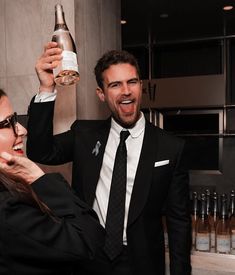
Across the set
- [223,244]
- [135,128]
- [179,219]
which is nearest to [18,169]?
[135,128]

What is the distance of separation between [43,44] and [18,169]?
3.62ft

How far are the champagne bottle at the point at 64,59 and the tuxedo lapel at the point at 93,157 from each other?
12.8 inches

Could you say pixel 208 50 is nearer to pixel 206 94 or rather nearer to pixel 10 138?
pixel 206 94

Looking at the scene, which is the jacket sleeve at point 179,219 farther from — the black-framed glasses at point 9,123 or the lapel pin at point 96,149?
the black-framed glasses at point 9,123

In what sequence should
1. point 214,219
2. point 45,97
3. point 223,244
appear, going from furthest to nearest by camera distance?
point 214,219, point 223,244, point 45,97

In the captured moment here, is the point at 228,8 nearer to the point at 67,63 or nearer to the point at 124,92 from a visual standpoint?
the point at 124,92

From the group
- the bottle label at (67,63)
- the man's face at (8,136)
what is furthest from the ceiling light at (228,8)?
the man's face at (8,136)

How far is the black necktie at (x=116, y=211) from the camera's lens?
52.4 inches

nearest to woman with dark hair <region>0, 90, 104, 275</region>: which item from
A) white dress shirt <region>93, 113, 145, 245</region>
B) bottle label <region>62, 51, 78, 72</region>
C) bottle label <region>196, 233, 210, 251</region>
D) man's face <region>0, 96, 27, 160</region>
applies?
man's face <region>0, 96, 27, 160</region>

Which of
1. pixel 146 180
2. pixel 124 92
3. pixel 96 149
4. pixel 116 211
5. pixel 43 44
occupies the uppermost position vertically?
pixel 43 44

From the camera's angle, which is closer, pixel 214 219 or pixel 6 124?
pixel 6 124

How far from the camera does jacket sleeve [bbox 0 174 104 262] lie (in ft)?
2.22

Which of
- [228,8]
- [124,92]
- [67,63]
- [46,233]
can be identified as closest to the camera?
[46,233]

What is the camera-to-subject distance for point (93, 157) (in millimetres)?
1450
